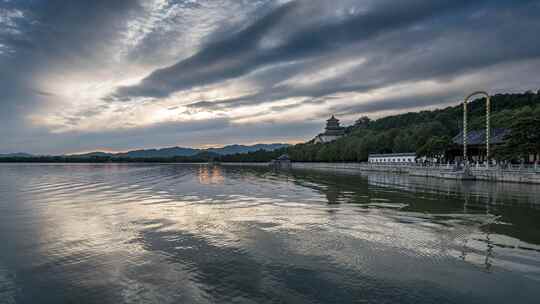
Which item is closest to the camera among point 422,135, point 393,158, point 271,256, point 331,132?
point 271,256

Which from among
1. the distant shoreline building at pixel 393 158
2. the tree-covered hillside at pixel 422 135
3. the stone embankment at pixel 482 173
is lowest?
the stone embankment at pixel 482 173

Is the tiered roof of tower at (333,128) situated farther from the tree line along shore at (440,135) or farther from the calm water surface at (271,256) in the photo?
the calm water surface at (271,256)

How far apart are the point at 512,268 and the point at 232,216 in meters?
12.1

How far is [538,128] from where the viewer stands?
3884cm

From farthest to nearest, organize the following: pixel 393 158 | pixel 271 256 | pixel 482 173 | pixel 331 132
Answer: pixel 331 132 → pixel 393 158 → pixel 482 173 → pixel 271 256

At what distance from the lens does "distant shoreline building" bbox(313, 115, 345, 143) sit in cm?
16762

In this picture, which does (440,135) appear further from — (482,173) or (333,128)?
(333,128)

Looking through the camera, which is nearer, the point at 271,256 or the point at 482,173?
the point at 271,256

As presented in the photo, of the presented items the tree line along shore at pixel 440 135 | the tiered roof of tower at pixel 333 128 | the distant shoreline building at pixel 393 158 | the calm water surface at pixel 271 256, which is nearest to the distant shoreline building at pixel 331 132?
the tiered roof of tower at pixel 333 128

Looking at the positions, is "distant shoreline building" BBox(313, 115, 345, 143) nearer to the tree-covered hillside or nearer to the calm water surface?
the tree-covered hillside

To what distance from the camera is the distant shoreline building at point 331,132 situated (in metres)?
168

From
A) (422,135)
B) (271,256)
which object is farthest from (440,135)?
(271,256)

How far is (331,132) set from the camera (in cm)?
16912

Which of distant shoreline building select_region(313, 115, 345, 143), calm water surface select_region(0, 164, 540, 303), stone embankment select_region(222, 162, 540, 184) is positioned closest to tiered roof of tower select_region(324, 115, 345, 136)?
distant shoreline building select_region(313, 115, 345, 143)
